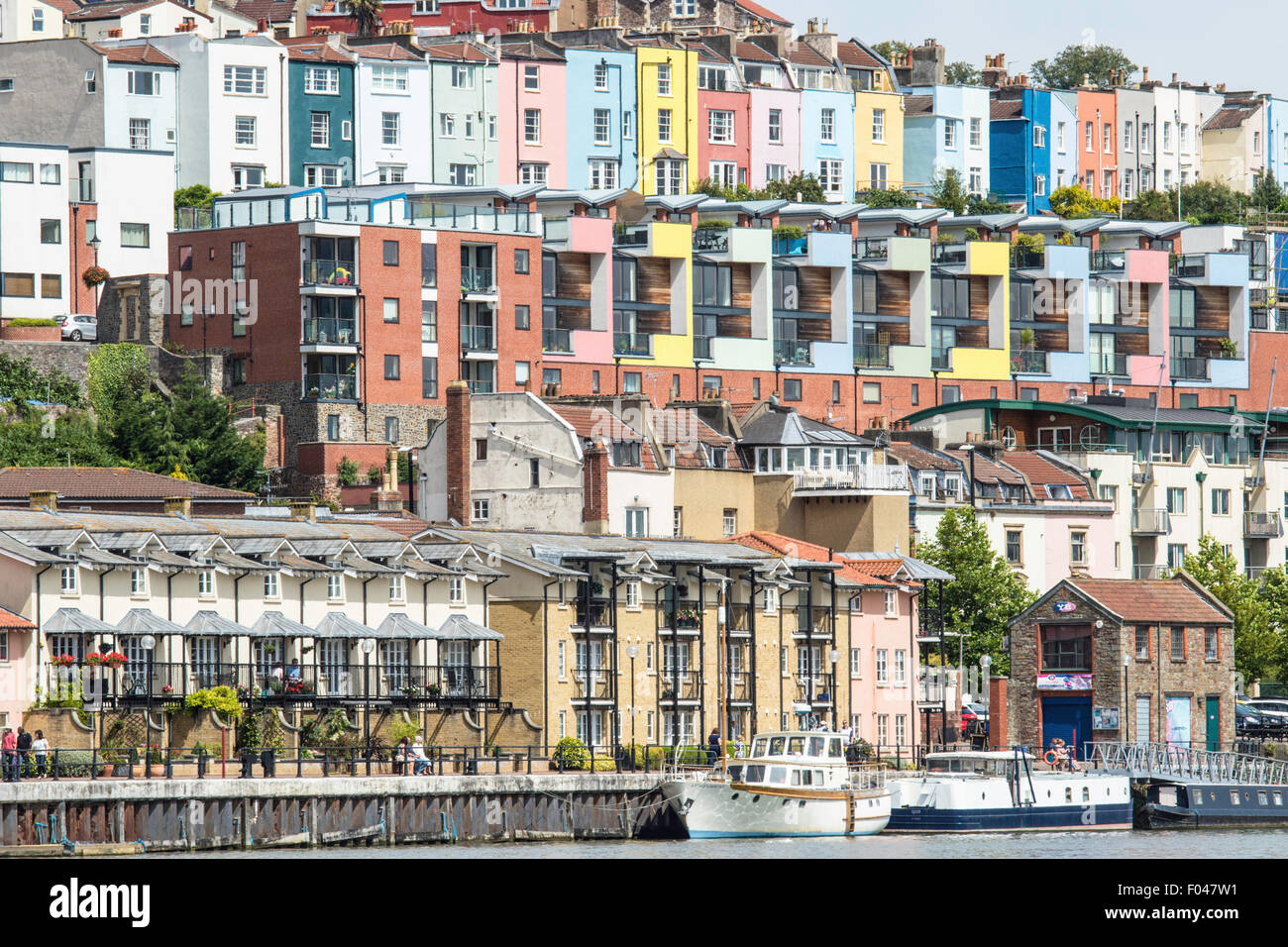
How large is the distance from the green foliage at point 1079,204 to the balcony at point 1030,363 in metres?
24.1

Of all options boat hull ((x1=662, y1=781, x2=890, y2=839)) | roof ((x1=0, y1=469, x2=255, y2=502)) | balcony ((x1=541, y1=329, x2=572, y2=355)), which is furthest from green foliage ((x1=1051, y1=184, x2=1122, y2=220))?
boat hull ((x1=662, y1=781, x2=890, y2=839))

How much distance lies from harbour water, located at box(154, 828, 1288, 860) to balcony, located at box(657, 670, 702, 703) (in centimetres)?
1061

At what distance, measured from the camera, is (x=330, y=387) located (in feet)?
374

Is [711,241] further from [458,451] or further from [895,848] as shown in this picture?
[895,848]

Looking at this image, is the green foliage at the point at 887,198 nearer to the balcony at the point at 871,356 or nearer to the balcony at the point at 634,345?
the balcony at the point at 871,356

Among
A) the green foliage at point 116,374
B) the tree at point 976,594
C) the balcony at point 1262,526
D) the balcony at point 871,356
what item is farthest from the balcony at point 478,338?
the balcony at point 1262,526

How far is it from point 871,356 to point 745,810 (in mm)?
66438

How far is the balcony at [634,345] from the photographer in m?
128

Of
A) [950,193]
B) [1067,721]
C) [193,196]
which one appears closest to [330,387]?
[193,196]

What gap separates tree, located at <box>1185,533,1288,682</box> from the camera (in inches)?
4245
